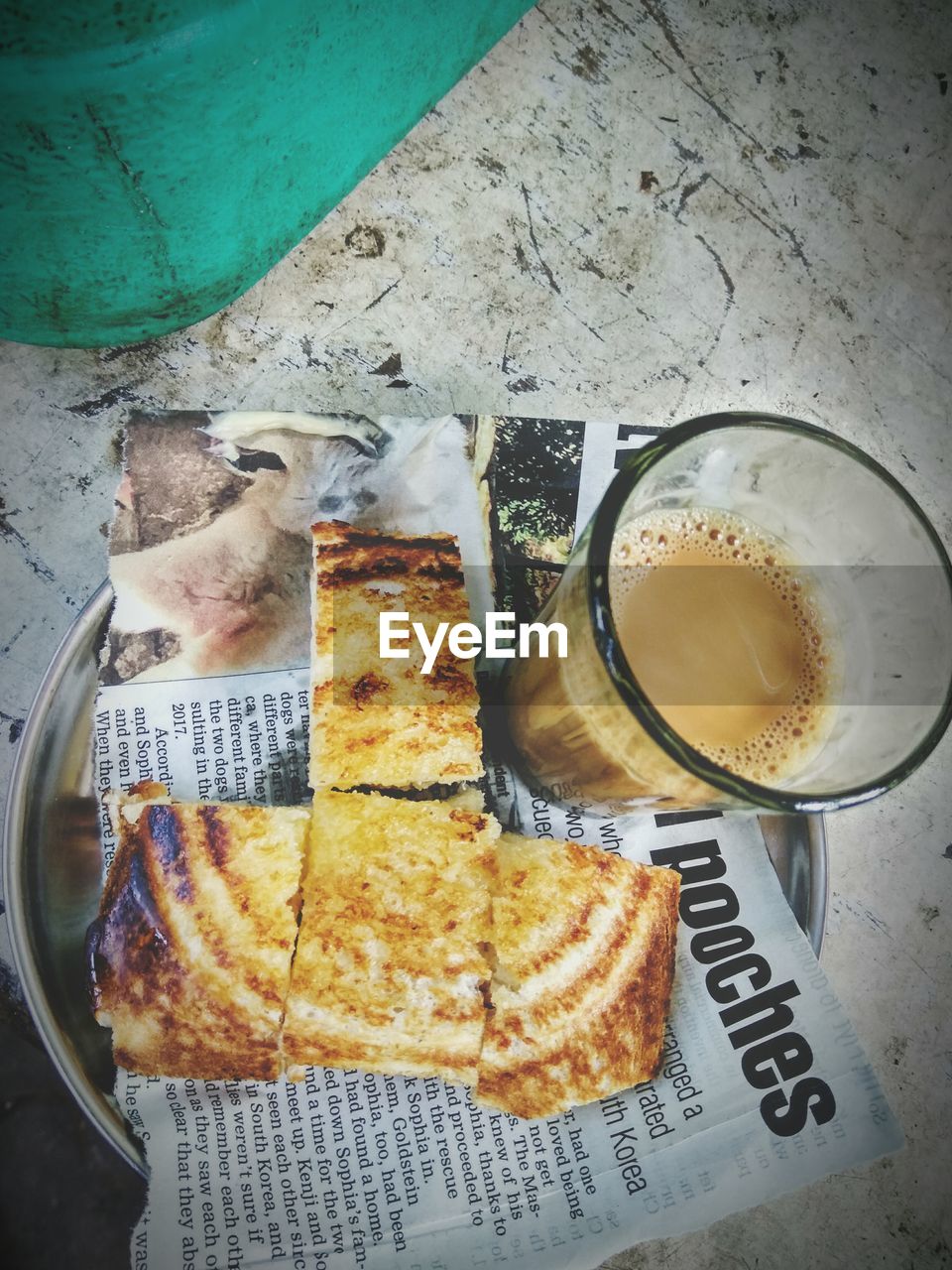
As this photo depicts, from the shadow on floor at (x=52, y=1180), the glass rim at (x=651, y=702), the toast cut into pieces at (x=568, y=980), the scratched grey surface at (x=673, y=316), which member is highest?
the scratched grey surface at (x=673, y=316)

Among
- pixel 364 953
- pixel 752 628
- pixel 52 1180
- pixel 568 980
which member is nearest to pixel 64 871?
pixel 364 953

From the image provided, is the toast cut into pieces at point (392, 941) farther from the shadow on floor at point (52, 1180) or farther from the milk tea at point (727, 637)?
the shadow on floor at point (52, 1180)

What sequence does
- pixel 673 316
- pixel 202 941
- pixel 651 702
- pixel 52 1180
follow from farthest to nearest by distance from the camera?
pixel 673 316 → pixel 52 1180 → pixel 202 941 → pixel 651 702

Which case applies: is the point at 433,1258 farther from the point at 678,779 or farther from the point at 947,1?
the point at 947,1

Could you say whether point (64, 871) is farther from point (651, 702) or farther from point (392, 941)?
point (651, 702)

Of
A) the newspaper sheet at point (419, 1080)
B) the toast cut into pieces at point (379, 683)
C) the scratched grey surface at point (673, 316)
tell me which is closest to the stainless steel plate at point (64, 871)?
the newspaper sheet at point (419, 1080)

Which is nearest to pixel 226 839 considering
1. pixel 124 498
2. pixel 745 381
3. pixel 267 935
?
pixel 267 935
